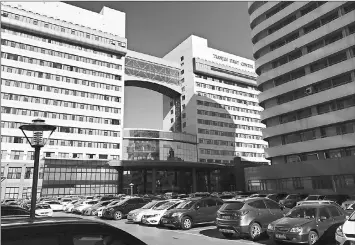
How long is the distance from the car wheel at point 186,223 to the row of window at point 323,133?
34.3 m

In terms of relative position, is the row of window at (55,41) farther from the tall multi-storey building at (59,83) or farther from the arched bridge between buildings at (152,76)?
the arched bridge between buildings at (152,76)

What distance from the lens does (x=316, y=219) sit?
10984mm

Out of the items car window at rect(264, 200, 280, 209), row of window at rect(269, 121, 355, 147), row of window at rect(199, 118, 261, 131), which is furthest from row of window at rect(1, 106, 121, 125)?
car window at rect(264, 200, 280, 209)

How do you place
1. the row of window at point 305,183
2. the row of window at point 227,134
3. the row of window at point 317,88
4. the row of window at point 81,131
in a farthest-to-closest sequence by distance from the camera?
1. the row of window at point 227,134
2. the row of window at point 81,131
3. the row of window at point 317,88
4. the row of window at point 305,183

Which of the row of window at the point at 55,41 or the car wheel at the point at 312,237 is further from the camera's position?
the row of window at the point at 55,41

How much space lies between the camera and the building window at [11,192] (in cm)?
6104

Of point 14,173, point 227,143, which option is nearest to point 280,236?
point 14,173

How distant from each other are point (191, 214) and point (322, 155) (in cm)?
3499

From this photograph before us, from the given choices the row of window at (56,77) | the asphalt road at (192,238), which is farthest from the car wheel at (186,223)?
the row of window at (56,77)

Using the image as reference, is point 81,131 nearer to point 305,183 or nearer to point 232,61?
point 305,183

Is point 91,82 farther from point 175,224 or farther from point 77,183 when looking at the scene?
point 175,224

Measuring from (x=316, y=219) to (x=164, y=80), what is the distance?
286ft

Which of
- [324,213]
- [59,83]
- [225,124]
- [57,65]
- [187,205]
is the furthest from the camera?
[225,124]

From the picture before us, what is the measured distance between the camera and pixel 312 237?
1055cm
